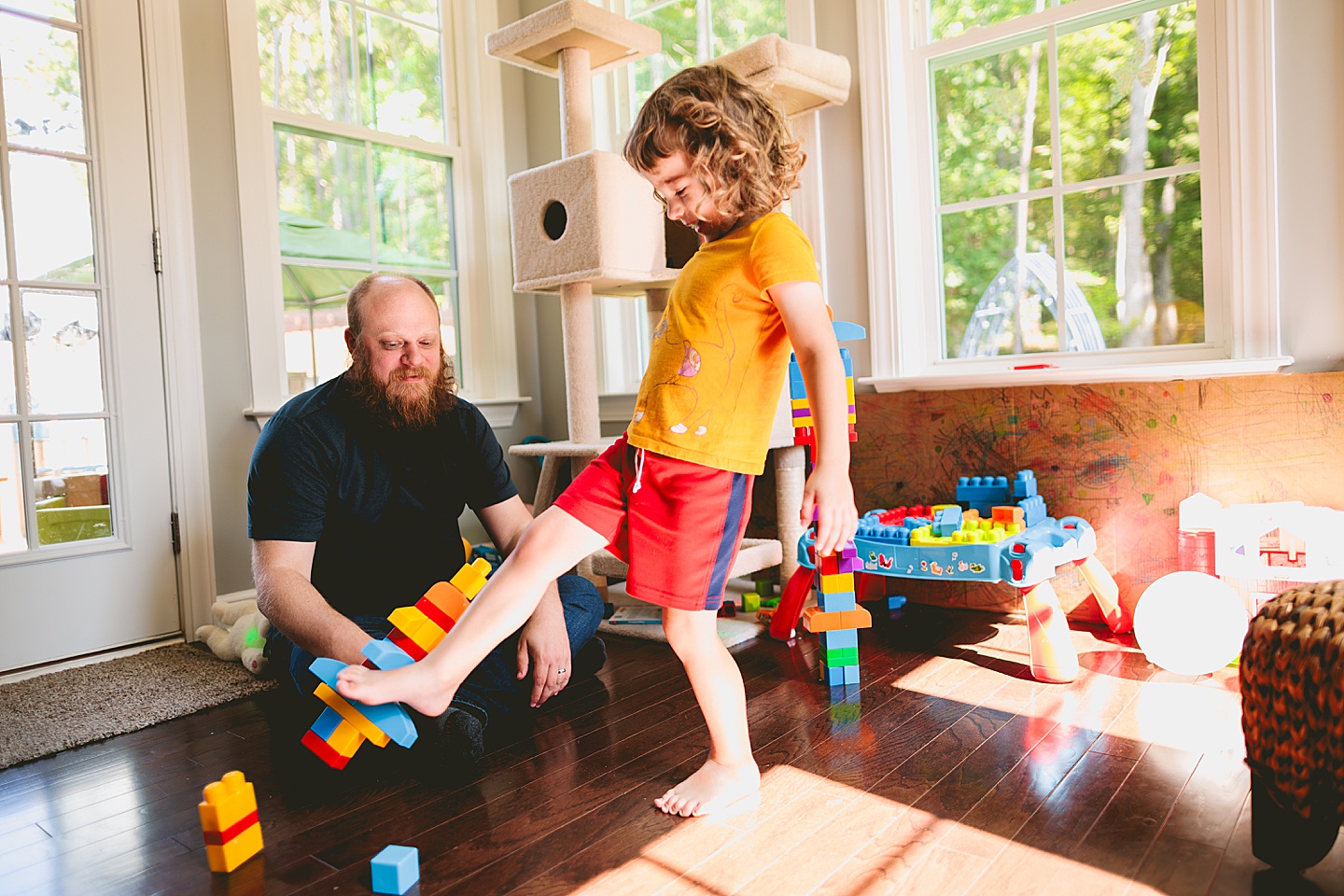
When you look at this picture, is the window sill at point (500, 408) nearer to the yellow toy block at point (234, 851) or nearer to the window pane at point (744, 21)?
the window pane at point (744, 21)

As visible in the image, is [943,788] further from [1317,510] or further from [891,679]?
[1317,510]

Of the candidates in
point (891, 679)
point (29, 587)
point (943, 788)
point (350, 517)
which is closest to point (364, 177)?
point (29, 587)

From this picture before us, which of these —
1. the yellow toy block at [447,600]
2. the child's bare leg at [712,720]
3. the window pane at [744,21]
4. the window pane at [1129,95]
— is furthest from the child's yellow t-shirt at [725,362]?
the window pane at [744,21]

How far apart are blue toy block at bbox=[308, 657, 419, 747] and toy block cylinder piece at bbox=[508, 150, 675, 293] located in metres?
1.31

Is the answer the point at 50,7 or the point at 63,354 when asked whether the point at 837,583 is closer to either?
the point at 63,354

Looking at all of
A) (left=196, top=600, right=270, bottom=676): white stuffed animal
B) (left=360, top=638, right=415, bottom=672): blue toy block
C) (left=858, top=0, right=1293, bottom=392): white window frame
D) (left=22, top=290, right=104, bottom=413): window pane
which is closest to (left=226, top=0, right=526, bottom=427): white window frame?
(left=22, top=290, right=104, bottom=413): window pane

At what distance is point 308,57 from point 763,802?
2.67m

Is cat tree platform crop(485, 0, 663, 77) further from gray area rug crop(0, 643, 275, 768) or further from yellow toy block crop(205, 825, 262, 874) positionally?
yellow toy block crop(205, 825, 262, 874)

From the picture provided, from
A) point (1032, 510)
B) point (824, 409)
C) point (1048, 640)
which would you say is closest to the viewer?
point (824, 409)

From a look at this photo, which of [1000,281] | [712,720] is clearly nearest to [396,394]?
[712,720]

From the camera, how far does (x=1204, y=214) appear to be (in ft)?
6.84

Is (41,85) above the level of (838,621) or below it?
above

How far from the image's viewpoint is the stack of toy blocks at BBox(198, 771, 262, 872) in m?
1.12

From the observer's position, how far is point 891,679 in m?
Answer: 1.78
